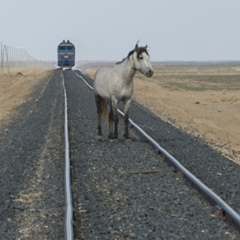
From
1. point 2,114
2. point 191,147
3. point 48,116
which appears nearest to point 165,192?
point 191,147

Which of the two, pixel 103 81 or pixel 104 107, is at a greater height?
pixel 103 81

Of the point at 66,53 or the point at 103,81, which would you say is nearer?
the point at 103,81

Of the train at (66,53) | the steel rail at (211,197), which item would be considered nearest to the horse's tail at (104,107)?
the steel rail at (211,197)

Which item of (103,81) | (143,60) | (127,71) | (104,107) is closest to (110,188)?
(143,60)

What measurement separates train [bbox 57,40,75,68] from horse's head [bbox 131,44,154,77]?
176ft

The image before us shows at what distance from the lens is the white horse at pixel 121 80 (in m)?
11.7

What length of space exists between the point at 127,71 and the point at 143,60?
2.80 ft

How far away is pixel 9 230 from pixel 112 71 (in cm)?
684

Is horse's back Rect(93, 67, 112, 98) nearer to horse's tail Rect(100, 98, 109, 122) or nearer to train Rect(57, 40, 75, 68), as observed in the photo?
horse's tail Rect(100, 98, 109, 122)

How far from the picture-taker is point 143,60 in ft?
38.1

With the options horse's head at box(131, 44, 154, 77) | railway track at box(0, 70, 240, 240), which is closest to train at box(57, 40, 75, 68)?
railway track at box(0, 70, 240, 240)

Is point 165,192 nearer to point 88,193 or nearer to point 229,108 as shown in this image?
point 88,193

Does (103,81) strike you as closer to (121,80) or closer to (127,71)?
(121,80)

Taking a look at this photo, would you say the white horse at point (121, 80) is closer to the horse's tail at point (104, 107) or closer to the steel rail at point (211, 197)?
the horse's tail at point (104, 107)
